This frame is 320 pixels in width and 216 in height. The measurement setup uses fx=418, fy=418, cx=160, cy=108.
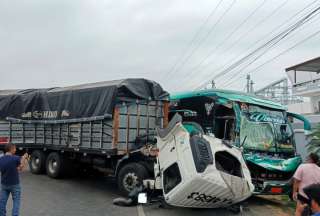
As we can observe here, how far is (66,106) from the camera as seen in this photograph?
518 inches

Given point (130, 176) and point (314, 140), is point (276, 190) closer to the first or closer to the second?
point (314, 140)

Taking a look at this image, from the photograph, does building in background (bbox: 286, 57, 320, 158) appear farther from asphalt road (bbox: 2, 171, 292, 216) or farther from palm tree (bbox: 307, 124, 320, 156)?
asphalt road (bbox: 2, 171, 292, 216)

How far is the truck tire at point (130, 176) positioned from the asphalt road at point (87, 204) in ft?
1.70

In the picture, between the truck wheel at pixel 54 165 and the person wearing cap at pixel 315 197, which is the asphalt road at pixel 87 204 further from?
the person wearing cap at pixel 315 197

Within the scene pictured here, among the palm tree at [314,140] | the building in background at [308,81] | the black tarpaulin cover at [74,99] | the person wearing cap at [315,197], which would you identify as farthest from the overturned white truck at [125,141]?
the building in background at [308,81]

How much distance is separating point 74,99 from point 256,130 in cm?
561

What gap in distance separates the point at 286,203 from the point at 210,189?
Answer: 4137 mm

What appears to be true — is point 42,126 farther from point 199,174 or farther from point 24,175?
point 199,174

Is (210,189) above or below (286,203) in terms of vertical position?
above

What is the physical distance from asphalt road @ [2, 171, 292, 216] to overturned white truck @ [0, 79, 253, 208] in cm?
62

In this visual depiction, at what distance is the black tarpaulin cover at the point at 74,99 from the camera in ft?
37.2

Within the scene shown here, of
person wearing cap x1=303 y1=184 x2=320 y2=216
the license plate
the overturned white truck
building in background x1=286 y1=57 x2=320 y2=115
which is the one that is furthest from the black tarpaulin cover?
building in background x1=286 y1=57 x2=320 y2=115

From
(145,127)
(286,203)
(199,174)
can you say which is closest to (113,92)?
(145,127)

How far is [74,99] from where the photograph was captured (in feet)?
42.3
